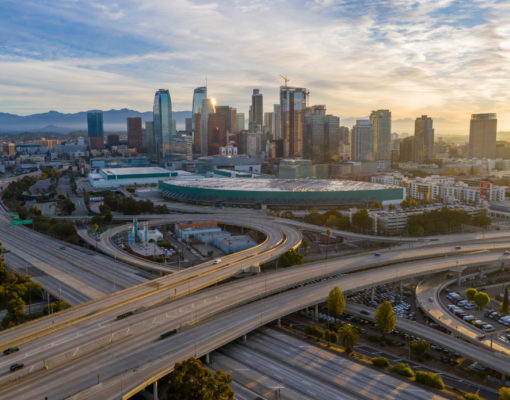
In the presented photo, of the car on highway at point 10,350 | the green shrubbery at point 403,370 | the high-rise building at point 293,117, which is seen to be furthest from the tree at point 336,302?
the high-rise building at point 293,117

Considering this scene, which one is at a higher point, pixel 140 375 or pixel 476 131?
pixel 476 131

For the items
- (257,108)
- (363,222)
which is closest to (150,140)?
(257,108)

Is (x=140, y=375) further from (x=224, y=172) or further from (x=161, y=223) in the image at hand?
(x=224, y=172)

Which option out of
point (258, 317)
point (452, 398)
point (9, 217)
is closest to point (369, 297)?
point (258, 317)

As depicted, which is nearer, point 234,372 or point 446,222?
point 234,372

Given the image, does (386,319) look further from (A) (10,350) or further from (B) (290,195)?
(B) (290,195)

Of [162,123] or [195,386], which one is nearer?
[195,386]
